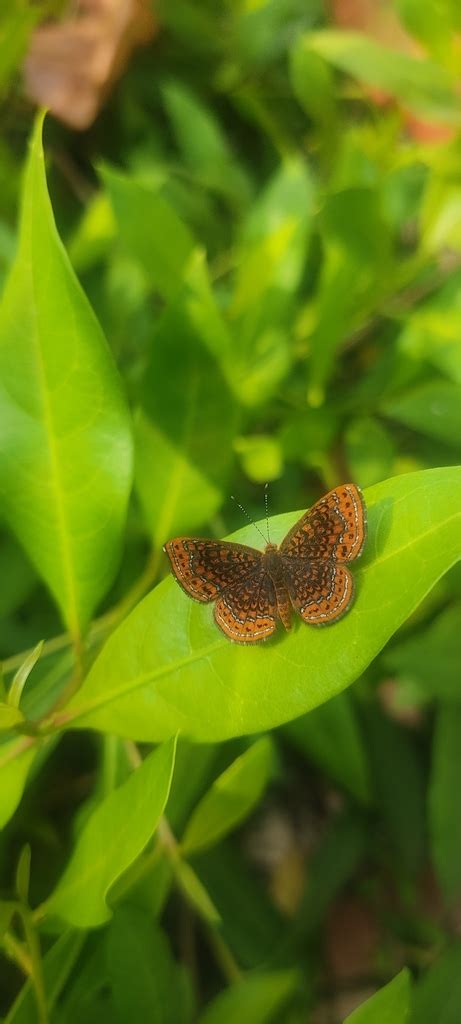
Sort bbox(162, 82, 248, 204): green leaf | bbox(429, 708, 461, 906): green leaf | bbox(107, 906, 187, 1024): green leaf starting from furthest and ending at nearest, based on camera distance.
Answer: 1. bbox(162, 82, 248, 204): green leaf
2. bbox(429, 708, 461, 906): green leaf
3. bbox(107, 906, 187, 1024): green leaf

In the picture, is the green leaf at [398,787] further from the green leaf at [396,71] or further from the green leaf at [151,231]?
the green leaf at [396,71]

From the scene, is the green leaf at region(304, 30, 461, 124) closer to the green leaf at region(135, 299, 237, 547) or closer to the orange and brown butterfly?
the green leaf at region(135, 299, 237, 547)

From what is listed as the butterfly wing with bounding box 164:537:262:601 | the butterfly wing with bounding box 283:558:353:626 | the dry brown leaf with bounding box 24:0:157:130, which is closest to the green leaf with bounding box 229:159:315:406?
the butterfly wing with bounding box 164:537:262:601

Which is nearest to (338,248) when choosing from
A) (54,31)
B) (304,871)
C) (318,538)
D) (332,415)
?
(332,415)

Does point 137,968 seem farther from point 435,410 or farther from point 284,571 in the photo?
point 435,410

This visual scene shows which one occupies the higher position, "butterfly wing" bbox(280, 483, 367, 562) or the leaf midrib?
the leaf midrib
